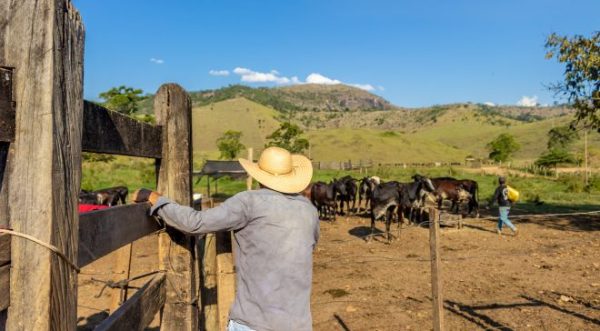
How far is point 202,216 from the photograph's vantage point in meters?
2.54

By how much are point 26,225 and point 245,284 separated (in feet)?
4.94

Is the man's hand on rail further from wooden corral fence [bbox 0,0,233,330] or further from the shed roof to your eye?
the shed roof

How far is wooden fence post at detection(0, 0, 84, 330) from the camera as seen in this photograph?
1309 mm

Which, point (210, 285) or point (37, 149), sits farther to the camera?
point (210, 285)

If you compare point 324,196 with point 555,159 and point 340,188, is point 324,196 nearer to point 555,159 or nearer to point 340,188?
point 340,188

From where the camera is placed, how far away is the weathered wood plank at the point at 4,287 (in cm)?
129

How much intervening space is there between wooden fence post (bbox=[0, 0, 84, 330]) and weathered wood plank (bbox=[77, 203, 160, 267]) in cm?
28

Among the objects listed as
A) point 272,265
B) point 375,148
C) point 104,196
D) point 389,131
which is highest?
point 389,131

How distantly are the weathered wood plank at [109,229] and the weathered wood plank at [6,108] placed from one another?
49cm

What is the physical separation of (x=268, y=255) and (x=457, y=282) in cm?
673

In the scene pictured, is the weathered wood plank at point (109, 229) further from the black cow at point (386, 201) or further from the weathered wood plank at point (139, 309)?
the black cow at point (386, 201)

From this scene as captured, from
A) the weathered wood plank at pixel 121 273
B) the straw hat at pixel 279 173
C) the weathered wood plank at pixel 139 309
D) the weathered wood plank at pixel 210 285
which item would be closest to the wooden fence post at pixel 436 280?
the straw hat at pixel 279 173

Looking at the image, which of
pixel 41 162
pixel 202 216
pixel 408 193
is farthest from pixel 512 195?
pixel 41 162

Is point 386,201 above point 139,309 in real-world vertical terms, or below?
below
